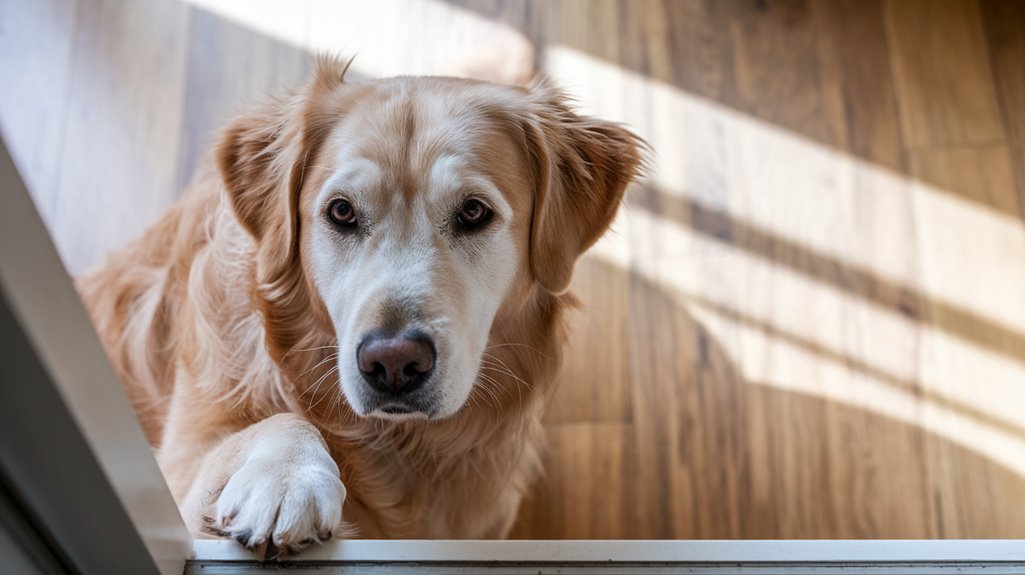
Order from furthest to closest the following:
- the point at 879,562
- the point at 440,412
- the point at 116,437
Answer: the point at 440,412 < the point at 879,562 < the point at 116,437

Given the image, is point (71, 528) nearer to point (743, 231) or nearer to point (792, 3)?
point (743, 231)

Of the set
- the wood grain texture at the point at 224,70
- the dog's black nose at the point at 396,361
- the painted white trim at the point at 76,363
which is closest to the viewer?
the painted white trim at the point at 76,363

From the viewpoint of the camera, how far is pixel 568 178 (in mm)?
1794

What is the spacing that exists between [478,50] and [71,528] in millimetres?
2175

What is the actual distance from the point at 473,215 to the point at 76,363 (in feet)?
2.77

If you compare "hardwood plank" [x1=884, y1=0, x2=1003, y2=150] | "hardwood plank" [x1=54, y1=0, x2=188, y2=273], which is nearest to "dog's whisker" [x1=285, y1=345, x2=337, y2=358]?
"hardwood plank" [x1=54, y1=0, x2=188, y2=273]

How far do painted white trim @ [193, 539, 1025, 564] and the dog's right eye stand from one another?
2.03 ft

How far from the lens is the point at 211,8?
295 centimetres

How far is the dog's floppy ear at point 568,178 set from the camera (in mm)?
1743

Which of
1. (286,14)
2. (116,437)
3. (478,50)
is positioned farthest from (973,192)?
(116,437)

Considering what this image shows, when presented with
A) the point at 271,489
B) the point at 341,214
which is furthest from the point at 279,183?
the point at 271,489

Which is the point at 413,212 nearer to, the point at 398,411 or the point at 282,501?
the point at 398,411

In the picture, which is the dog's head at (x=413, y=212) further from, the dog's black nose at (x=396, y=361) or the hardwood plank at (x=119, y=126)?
the hardwood plank at (x=119, y=126)

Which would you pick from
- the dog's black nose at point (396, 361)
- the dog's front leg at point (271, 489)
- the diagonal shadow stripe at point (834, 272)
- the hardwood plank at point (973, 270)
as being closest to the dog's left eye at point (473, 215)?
the dog's black nose at point (396, 361)
